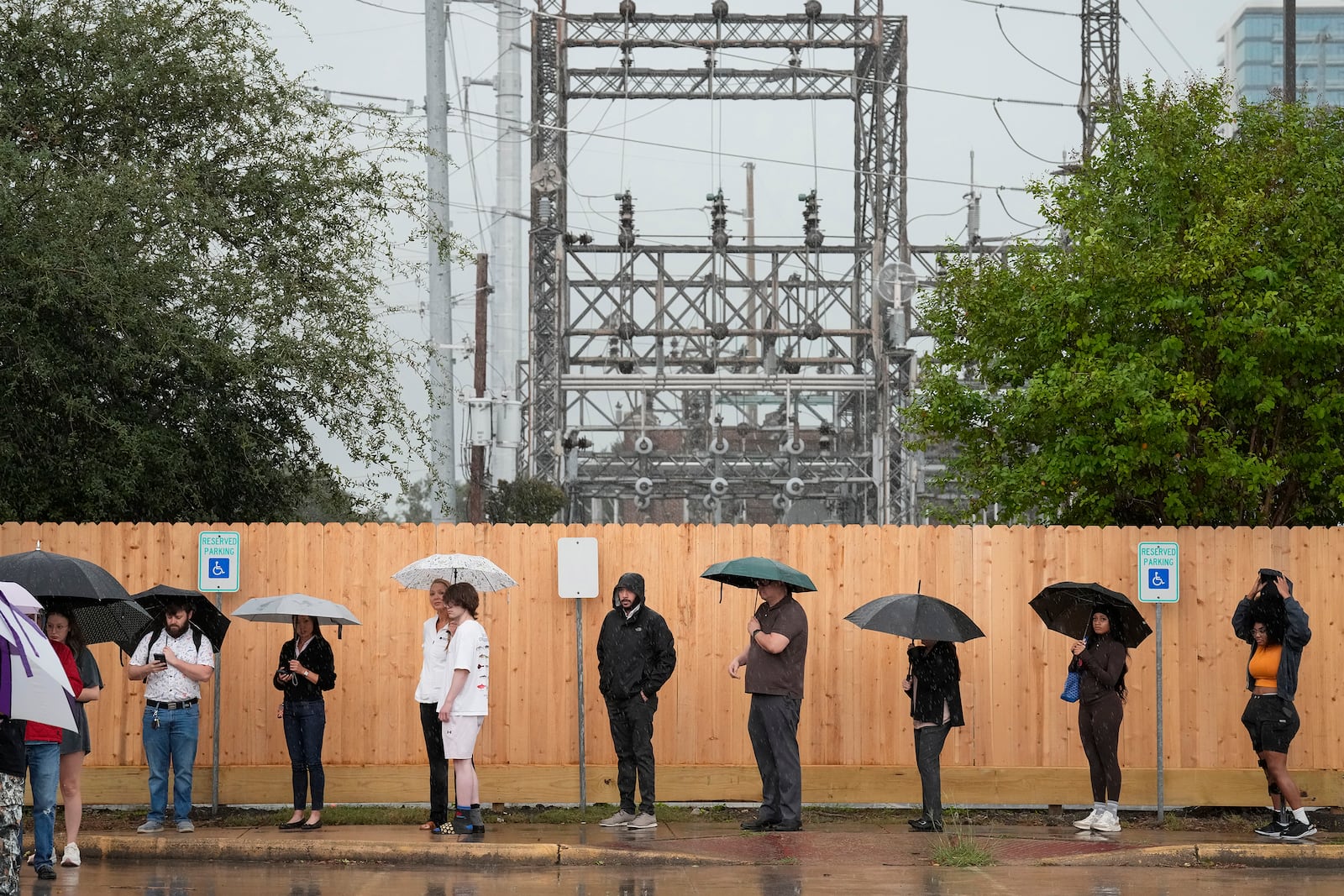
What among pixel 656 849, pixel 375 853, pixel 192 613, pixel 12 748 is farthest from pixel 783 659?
pixel 12 748

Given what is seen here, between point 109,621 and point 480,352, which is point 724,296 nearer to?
point 480,352

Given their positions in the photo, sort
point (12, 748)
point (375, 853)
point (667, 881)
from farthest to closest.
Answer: point (375, 853)
point (667, 881)
point (12, 748)

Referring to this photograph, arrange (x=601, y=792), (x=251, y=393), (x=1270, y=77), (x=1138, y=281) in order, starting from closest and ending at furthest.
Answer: (x=601, y=792) < (x=1138, y=281) < (x=251, y=393) < (x=1270, y=77)

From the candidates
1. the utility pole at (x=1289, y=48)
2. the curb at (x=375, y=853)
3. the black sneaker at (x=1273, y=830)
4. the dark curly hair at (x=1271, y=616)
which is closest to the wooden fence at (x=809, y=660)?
the black sneaker at (x=1273, y=830)

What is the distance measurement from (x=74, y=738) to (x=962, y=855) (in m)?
5.69

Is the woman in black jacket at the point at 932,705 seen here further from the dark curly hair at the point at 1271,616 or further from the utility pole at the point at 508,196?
the utility pole at the point at 508,196

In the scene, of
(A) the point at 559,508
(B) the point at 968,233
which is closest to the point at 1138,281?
(B) the point at 968,233

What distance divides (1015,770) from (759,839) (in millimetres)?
2713

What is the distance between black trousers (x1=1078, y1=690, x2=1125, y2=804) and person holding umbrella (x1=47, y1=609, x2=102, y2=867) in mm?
6767

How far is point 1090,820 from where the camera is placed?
11312 millimetres

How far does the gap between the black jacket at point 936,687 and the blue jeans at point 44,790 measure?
5.76 metres

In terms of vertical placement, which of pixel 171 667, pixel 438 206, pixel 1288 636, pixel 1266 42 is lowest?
pixel 171 667

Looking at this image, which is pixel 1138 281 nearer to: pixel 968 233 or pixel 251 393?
pixel 251 393

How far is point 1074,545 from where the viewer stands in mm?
12516
